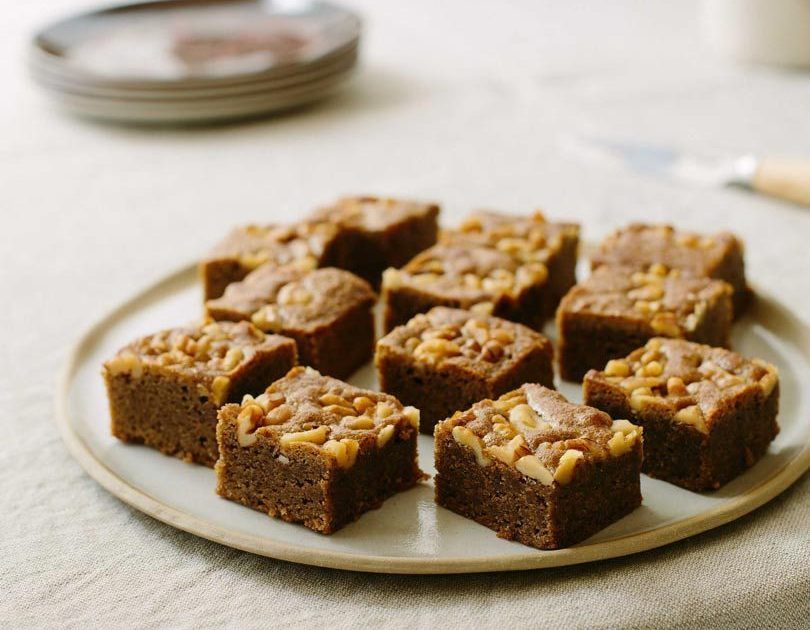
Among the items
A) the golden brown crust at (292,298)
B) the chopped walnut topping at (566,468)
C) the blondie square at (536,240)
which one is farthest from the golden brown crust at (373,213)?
the chopped walnut topping at (566,468)

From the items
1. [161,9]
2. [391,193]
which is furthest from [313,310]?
[161,9]

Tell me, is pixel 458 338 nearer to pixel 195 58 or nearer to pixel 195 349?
pixel 195 349

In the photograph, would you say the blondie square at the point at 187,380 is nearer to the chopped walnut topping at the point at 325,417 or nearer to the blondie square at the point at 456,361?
the chopped walnut topping at the point at 325,417

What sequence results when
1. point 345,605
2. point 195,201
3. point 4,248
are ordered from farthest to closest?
point 195,201 < point 4,248 < point 345,605

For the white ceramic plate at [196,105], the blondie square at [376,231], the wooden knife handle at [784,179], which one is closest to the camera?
the blondie square at [376,231]

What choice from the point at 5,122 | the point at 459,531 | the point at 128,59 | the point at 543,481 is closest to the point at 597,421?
the point at 543,481

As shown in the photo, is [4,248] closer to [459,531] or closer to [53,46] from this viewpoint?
[53,46]

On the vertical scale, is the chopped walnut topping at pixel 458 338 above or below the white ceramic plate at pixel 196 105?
above
